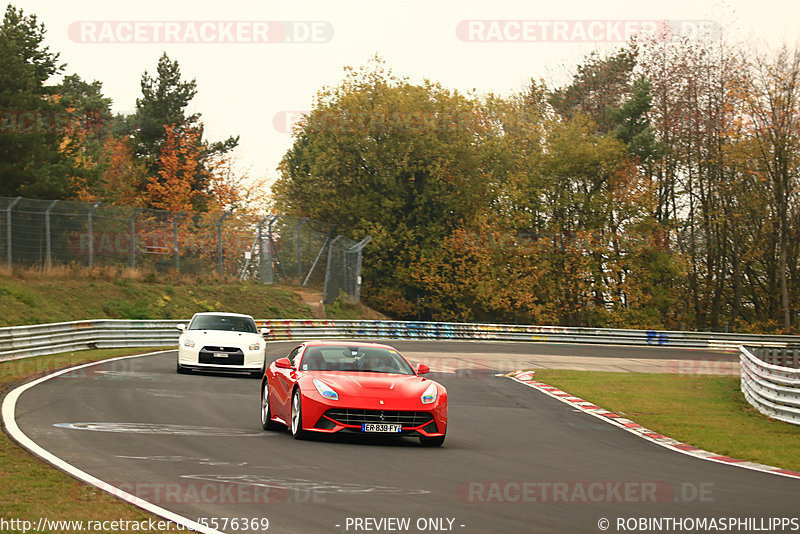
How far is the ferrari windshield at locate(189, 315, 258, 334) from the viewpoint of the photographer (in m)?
23.6

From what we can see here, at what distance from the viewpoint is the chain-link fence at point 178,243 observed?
1451 inches

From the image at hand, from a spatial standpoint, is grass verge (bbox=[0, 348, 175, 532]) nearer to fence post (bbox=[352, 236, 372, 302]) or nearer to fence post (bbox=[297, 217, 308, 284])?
fence post (bbox=[297, 217, 308, 284])

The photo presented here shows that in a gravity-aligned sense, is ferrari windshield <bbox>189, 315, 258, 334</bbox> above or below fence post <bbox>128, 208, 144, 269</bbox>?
below

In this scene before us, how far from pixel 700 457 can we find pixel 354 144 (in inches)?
1931

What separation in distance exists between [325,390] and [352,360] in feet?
4.29

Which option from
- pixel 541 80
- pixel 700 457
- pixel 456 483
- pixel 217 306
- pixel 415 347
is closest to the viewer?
pixel 456 483

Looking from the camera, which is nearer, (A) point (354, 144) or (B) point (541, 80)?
Result: (A) point (354, 144)

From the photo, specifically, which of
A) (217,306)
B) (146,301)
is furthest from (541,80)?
(146,301)

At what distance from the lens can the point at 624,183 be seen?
197 feet

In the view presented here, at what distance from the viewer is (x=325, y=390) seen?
42.0 feet

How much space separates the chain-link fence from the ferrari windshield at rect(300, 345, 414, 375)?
24.4 metres

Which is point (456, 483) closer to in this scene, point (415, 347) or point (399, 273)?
point (415, 347)

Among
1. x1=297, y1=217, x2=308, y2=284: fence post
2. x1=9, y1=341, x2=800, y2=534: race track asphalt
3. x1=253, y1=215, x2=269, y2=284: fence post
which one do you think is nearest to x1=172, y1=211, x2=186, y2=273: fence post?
x1=253, y1=215, x2=269, y2=284: fence post

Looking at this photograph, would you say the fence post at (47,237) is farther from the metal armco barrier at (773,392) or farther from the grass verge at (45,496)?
the grass verge at (45,496)
